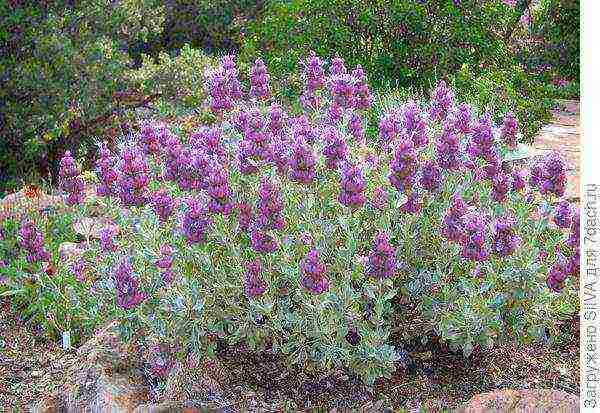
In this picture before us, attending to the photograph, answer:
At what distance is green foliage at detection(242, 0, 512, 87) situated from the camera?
22.6 ft

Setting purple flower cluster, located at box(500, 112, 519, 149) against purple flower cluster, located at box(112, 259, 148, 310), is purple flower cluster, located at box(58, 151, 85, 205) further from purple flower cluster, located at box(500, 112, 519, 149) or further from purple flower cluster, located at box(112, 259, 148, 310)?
purple flower cluster, located at box(500, 112, 519, 149)

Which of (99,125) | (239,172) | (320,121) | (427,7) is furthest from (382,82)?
(239,172)

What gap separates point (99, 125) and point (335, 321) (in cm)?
463

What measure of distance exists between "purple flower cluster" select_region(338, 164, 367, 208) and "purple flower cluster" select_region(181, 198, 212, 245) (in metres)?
0.47

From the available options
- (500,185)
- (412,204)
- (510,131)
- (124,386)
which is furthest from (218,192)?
(510,131)

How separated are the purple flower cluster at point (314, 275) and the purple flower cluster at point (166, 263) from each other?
0.53 m

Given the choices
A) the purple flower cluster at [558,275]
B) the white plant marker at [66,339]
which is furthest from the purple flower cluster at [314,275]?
the white plant marker at [66,339]

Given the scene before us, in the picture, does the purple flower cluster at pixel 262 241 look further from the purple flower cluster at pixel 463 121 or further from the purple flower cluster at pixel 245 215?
the purple flower cluster at pixel 463 121

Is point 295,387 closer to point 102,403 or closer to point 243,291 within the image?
point 243,291

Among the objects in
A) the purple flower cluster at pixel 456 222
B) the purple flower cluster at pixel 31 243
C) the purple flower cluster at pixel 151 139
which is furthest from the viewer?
the purple flower cluster at pixel 31 243

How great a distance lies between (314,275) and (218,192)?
1.43ft

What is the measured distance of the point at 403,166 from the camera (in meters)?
3.26

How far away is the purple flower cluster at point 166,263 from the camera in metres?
3.36

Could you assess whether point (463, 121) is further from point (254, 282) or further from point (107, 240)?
point (107, 240)
